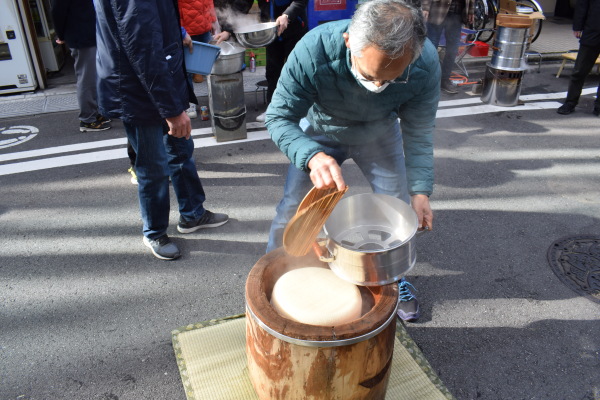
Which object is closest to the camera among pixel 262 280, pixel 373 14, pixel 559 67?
pixel 373 14

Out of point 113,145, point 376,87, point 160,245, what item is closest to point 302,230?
point 376,87

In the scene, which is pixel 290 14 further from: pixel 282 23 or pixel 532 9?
pixel 532 9

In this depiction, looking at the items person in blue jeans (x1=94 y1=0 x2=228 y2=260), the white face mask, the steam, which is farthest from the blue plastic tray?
the white face mask

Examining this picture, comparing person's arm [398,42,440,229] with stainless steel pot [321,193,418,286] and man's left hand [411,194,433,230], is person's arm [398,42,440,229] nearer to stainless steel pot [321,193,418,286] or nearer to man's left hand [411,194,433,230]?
man's left hand [411,194,433,230]

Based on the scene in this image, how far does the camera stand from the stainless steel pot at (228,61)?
4.80 metres

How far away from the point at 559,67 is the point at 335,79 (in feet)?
24.0

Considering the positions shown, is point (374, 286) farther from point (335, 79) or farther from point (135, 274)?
point (135, 274)

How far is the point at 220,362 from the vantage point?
8.92 feet

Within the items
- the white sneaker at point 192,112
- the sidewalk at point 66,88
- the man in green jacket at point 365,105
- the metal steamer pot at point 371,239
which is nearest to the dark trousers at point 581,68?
the sidewalk at point 66,88

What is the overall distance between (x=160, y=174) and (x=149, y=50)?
2.83 ft

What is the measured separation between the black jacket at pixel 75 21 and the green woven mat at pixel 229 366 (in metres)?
3.82

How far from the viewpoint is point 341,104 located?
8.29ft

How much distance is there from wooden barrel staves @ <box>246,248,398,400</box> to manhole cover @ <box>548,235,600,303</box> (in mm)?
1895

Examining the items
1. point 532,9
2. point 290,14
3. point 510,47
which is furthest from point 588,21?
point 290,14
